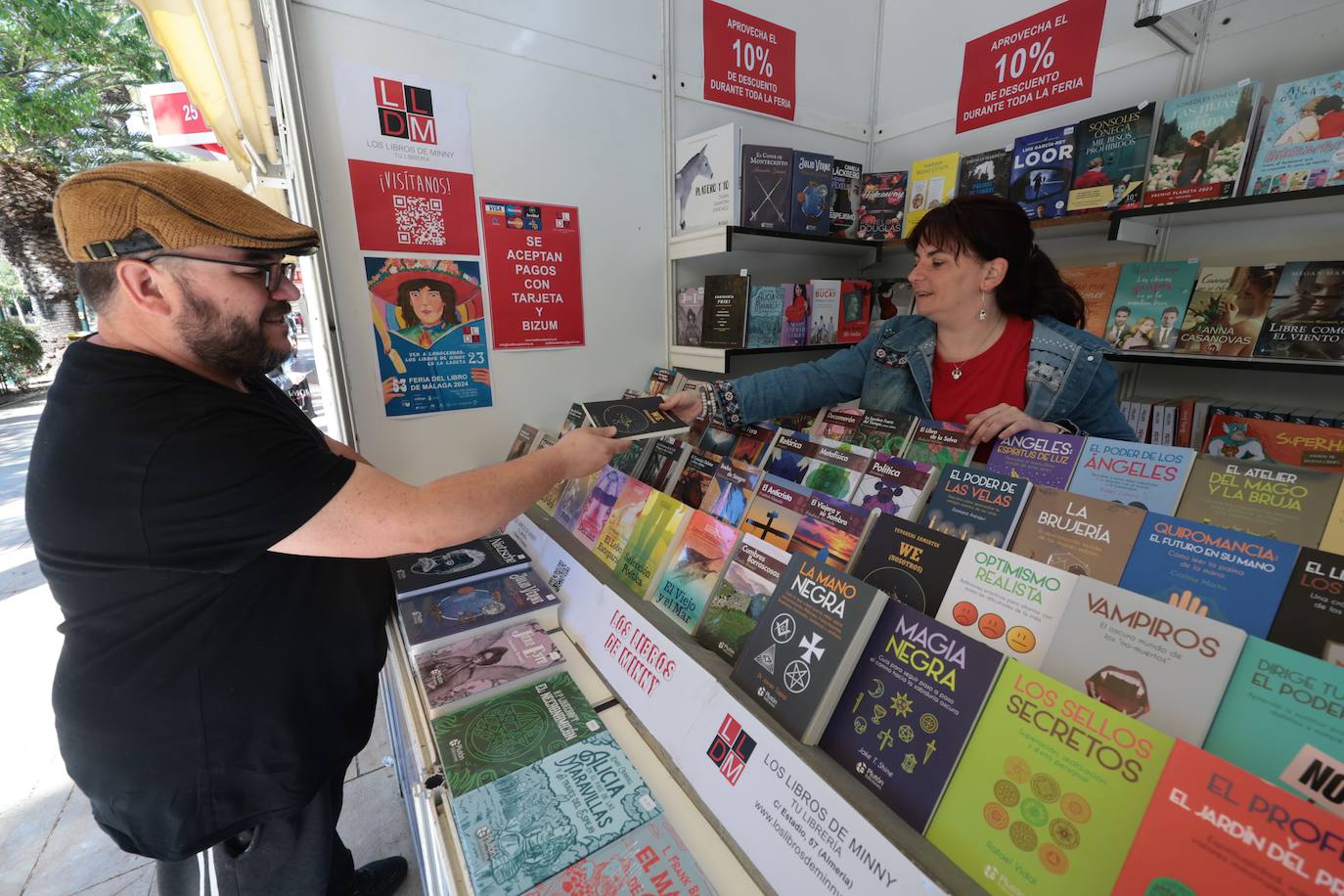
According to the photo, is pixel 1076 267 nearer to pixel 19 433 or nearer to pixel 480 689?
pixel 480 689

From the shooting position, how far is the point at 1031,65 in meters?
2.31

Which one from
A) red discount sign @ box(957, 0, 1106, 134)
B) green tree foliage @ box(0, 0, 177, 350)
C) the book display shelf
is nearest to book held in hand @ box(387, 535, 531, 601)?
the book display shelf

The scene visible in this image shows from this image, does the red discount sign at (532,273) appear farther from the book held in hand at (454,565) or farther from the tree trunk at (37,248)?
the tree trunk at (37,248)

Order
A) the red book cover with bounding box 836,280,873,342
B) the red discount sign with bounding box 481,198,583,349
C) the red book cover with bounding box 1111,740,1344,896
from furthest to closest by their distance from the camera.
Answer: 1. the red book cover with bounding box 836,280,873,342
2. the red discount sign with bounding box 481,198,583,349
3. the red book cover with bounding box 1111,740,1344,896

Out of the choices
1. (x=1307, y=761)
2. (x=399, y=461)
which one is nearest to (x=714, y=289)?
(x=399, y=461)

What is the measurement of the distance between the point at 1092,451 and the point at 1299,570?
389mm

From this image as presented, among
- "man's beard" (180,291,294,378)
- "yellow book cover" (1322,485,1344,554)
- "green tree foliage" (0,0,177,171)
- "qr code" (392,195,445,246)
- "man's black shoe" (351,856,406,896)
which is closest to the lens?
"yellow book cover" (1322,485,1344,554)

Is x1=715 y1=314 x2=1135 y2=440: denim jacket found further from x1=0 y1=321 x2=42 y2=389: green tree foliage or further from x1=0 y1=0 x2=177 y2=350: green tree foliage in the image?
x1=0 y1=321 x2=42 y2=389: green tree foliage

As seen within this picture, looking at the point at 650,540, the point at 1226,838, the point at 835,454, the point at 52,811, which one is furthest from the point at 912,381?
the point at 52,811

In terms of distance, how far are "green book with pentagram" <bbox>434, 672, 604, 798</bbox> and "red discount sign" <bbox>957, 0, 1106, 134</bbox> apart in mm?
2838

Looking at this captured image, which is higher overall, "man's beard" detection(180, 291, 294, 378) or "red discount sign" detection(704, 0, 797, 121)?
"red discount sign" detection(704, 0, 797, 121)

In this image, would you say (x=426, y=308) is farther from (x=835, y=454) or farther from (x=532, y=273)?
(x=835, y=454)

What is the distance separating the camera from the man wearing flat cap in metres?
0.80

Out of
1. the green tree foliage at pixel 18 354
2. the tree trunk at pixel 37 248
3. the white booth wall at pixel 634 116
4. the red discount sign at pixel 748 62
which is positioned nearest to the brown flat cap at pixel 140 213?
the white booth wall at pixel 634 116
